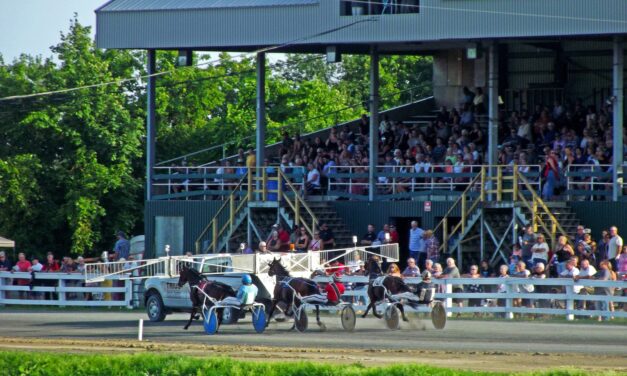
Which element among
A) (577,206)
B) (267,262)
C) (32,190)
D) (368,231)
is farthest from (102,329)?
(32,190)

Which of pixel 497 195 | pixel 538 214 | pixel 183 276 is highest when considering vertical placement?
pixel 497 195

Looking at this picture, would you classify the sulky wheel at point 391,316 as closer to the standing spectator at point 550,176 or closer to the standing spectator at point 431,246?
the standing spectator at point 431,246

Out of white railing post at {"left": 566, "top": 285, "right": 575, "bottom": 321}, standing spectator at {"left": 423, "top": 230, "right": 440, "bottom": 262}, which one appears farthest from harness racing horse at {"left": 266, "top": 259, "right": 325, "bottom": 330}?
standing spectator at {"left": 423, "top": 230, "right": 440, "bottom": 262}

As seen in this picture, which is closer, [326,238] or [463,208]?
[326,238]

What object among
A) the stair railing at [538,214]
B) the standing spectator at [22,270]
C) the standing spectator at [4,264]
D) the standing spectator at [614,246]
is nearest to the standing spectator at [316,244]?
the stair railing at [538,214]

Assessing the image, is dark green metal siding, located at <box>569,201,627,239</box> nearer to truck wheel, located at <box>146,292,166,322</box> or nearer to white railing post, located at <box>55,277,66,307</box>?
truck wheel, located at <box>146,292,166,322</box>

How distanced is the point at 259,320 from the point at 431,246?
864cm

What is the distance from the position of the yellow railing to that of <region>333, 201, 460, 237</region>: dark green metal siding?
13.4 inches

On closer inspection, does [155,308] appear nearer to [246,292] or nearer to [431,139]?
[246,292]

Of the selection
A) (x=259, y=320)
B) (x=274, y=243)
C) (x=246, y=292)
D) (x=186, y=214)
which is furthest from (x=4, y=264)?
(x=246, y=292)

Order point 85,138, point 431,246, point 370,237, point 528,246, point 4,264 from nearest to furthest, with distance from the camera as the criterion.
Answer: point 528,246
point 431,246
point 370,237
point 4,264
point 85,138

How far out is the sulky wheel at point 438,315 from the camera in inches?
1206

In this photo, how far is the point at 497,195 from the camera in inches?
1543

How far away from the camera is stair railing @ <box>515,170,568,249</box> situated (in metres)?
36.9
